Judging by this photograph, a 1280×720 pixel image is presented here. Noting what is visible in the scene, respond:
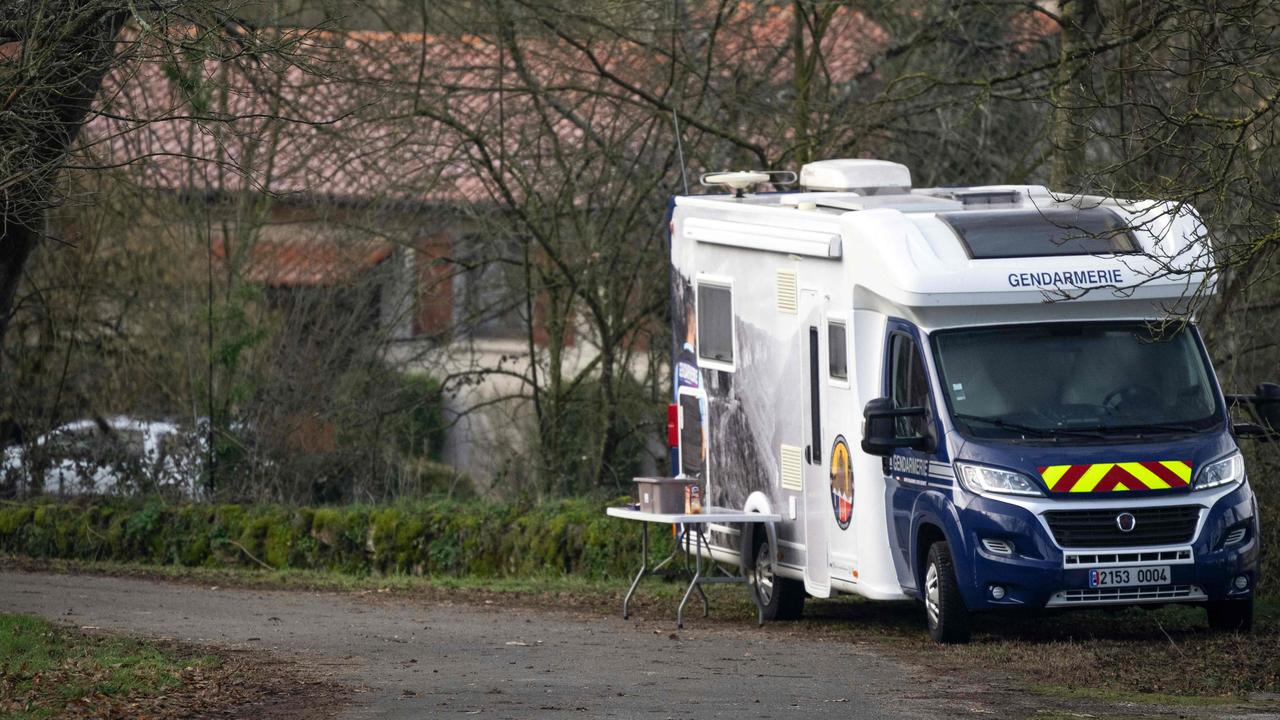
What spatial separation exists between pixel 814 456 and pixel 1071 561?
2388 millimetres

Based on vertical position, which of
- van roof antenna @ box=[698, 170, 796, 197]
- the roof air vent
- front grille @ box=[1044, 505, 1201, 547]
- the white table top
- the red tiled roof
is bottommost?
front grille @ box=[1044, 505, 1201, 547]

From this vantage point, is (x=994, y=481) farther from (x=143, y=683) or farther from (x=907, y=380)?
(x=143, y=683)

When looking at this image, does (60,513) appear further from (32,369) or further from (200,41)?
(200,41)

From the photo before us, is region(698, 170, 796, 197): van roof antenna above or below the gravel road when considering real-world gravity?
above

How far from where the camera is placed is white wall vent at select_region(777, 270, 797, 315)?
42.1 feet

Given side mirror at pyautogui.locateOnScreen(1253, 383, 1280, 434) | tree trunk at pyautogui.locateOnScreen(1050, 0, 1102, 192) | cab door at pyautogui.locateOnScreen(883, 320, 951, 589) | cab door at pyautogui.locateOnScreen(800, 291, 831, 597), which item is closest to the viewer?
cab door at pyautogui.locateOnScreen(883, 320, 951, 589)

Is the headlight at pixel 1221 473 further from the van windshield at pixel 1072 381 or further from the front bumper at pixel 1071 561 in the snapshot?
the van windshield at pixel 1072 381

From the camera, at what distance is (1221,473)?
36.1 ft

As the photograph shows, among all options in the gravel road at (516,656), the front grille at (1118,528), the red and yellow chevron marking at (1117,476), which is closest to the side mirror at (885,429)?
the red and yellow chevron marking at (1117,476)

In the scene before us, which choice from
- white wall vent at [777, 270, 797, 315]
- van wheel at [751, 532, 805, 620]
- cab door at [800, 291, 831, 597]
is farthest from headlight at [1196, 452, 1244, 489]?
van wheel at [751, 532, 805, 620]

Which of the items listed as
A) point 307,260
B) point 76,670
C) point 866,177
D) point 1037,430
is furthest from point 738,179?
point 307,260

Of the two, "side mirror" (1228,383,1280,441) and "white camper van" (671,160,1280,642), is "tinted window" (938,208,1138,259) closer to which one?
"white camper van" (671,160,1280,642)

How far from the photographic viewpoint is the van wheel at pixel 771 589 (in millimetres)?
13255

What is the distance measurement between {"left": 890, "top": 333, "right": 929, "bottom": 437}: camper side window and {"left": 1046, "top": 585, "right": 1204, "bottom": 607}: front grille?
4.47 ft
